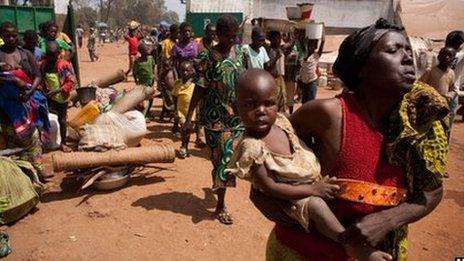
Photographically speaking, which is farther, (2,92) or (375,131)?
(2,92)

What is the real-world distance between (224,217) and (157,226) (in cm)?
66

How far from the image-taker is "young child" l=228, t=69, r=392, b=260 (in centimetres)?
134

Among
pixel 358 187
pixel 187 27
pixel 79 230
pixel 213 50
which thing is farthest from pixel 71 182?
pixel 358 187

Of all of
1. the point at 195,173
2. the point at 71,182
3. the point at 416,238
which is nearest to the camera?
the point at 416,238

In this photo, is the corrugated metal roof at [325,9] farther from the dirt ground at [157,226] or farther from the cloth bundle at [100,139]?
the cloth bundle at [100,139]

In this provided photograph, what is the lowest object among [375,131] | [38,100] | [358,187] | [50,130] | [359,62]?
[50,130]

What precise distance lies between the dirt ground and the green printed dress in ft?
1.70

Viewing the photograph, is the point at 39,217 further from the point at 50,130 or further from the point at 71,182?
the point at 50,130

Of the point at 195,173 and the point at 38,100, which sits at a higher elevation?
the point at 38,100

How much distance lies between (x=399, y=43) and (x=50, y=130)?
549cm

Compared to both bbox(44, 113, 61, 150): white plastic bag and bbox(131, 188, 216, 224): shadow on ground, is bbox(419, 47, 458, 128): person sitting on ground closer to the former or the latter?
bbox(131, 188, 216, 224): shadow on ground

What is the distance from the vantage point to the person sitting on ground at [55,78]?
5643 millimetres

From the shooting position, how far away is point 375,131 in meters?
1.44

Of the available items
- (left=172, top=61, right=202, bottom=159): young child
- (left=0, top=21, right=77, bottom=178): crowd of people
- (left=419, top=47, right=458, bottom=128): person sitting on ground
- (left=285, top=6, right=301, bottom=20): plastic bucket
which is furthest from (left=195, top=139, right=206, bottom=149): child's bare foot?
(left=285, top=6, right=301, bottom=20): plastic bucket
